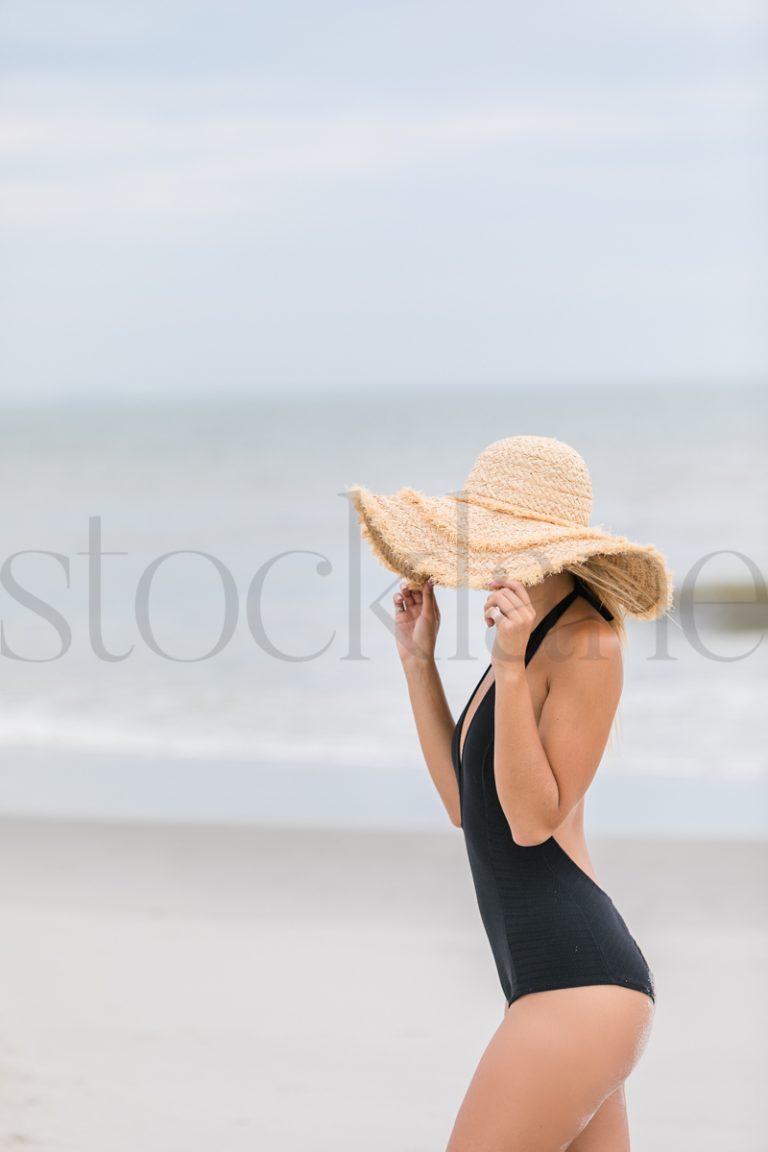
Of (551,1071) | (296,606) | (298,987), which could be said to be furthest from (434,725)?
(296,606)

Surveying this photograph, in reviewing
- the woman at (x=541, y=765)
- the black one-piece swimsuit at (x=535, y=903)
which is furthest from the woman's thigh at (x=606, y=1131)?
the black one-piece swimsuit at (x=535, y=903)

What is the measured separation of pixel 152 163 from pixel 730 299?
9.14 metres

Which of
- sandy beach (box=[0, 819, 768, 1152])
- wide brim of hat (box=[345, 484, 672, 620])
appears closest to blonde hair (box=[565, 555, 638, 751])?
wide brim of hat (box=[345, 484, 672, 620])

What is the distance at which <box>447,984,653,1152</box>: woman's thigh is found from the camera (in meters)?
1.23

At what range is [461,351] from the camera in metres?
20.8

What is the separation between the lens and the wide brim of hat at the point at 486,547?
4.25ft

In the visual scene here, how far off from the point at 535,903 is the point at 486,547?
378 mm

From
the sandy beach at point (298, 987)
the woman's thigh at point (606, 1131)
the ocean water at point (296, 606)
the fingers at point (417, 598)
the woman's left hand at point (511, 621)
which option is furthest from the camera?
the ocean water at point (296, 606)

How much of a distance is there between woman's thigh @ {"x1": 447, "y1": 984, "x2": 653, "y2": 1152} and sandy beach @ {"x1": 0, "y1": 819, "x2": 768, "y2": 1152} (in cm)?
126

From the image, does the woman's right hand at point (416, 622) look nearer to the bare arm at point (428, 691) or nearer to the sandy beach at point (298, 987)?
the bare arm at point (428, 691)

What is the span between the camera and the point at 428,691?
1.50 m

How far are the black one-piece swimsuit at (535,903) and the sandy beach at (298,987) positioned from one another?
128 cm

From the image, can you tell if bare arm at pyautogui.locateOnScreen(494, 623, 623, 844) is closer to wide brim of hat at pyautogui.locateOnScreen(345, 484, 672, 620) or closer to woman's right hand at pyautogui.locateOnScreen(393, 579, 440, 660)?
wide brim of hat at pyautogui.locateOnScreen(345, 484, 672, 620)

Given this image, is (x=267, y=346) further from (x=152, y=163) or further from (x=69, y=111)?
(x=69, y=111)
